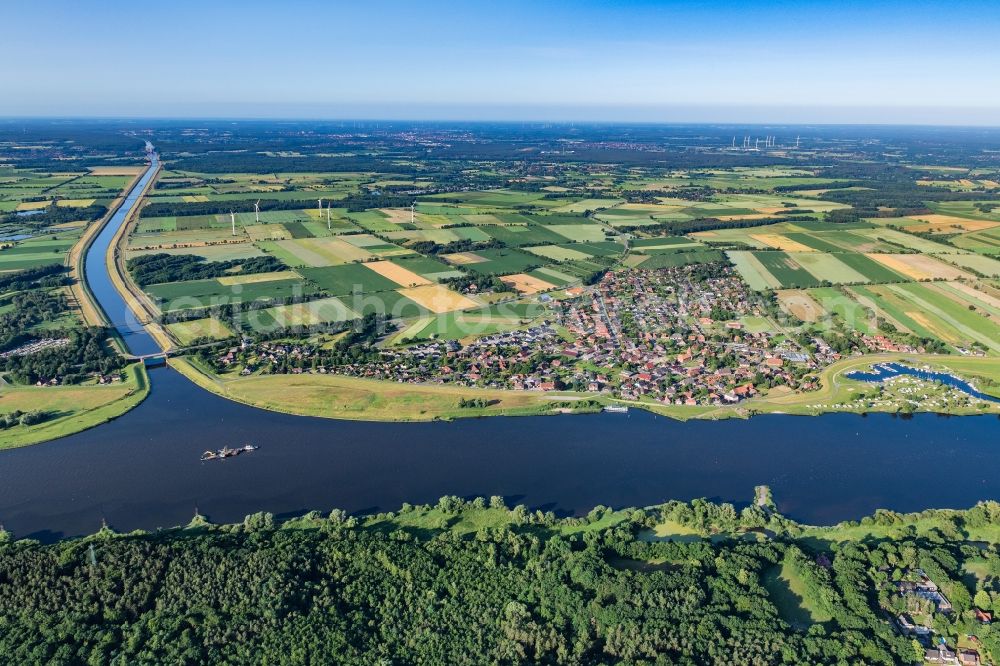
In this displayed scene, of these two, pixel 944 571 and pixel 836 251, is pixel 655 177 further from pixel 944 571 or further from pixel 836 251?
pixel 944 571

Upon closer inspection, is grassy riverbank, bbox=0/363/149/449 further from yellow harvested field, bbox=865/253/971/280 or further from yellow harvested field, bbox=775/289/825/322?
Answer: yellow harvested field, bbox=865/253/971/280

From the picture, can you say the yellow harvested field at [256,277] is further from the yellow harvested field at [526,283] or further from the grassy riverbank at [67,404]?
the grassy riverbank at [67,404]

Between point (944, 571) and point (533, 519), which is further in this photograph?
point (533, 519)

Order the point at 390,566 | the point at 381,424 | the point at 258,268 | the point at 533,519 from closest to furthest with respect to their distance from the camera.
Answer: the point at 390,566, the point at 533,519, the point at 381,424, the point at 258,268

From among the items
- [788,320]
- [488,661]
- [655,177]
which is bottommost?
[488,661]

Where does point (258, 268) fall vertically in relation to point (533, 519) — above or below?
above

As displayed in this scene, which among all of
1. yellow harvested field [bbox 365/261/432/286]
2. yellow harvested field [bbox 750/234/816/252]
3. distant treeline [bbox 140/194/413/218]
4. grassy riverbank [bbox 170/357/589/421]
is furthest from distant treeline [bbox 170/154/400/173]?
grassy riverbank [bbox 170/357/589/421]

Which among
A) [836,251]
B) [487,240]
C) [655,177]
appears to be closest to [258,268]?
[487,240]
